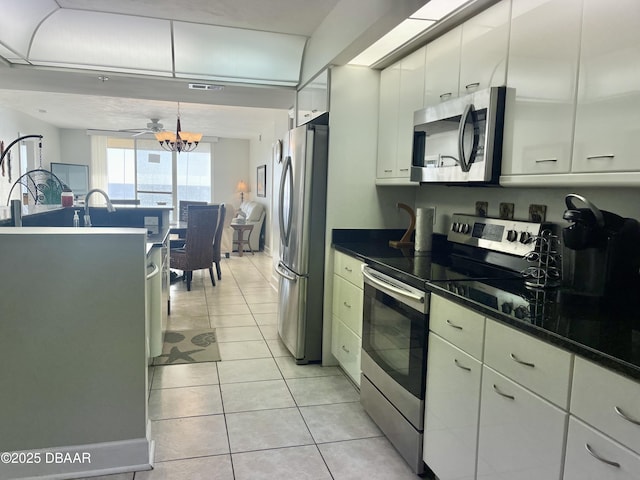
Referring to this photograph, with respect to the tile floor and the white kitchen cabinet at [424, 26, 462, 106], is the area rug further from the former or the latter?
the white kitchen cabinet at [424, 26, 462, 106]

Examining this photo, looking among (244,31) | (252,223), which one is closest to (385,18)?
(244,31)

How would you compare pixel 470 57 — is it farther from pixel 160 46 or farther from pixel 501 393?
pixel 160 46

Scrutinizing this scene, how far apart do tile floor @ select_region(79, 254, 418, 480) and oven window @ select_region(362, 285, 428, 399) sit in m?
0.40

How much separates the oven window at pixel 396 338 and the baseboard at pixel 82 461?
3.93 ft

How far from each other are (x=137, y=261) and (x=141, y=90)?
260 centimetres

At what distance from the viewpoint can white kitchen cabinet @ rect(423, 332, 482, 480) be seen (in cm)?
168

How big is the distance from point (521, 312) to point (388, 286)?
0.83 metres

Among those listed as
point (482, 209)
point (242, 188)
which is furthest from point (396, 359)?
point (242, 188)

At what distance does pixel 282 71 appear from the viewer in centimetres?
389

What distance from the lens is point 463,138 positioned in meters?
2.16

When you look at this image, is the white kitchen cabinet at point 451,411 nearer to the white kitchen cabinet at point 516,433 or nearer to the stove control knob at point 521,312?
the white kitchen cabinet at point 516,433

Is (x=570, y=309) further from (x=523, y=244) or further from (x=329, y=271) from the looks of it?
(x=329, y=271)

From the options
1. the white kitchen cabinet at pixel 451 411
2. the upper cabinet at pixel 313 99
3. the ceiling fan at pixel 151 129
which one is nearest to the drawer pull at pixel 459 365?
the white kitchen cabinet at pixel 451 411

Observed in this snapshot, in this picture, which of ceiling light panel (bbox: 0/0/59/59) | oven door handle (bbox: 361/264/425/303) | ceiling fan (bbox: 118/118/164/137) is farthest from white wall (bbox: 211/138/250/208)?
oven door handle (bbox: 361/264/425/303)
